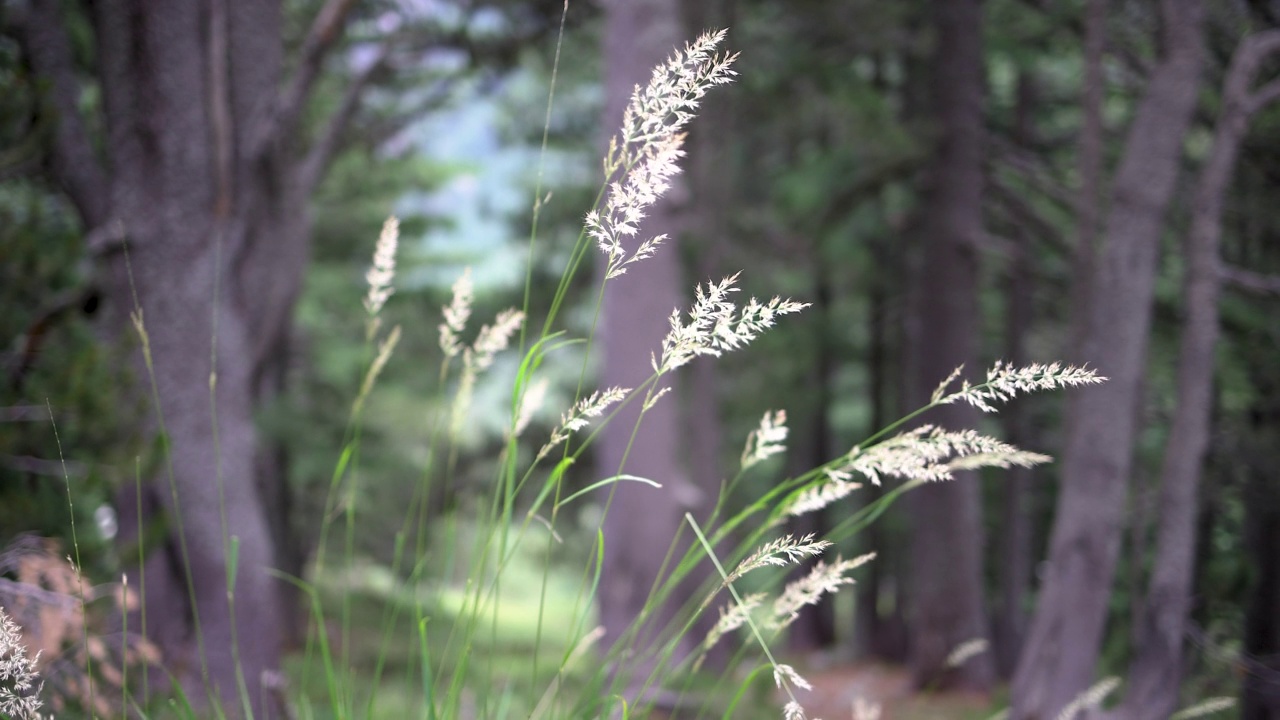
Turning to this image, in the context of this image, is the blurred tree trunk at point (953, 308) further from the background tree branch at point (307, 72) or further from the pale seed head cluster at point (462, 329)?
the pale seed head cluster at point (462, 329)

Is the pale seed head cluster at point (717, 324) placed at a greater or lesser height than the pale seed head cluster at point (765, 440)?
greater

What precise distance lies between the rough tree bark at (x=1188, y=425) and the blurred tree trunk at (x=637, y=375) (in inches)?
115

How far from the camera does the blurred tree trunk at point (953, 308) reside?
1005 centimetres

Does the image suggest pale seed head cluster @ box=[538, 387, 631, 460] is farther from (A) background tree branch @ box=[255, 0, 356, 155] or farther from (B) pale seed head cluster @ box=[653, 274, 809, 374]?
(A) background tree branch @ box=[255, 0, 356, 155]

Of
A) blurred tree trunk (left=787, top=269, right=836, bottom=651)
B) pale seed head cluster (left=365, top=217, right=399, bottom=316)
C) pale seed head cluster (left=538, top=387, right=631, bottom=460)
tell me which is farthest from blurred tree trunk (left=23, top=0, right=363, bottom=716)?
blurred tree trunk (left=787, top=269, right=836, bottom=651)

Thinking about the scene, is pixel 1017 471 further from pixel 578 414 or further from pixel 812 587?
pixel 578 414

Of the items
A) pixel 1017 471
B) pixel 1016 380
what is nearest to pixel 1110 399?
pixel 1016 380

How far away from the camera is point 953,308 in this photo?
32.9 feet

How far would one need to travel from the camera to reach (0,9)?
490cm

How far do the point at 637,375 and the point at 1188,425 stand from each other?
138 inches

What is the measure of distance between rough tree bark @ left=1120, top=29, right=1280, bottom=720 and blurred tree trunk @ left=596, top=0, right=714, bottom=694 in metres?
2.91

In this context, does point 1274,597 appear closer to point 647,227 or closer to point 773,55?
point 647,227

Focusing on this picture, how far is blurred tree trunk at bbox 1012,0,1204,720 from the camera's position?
18.1 feet

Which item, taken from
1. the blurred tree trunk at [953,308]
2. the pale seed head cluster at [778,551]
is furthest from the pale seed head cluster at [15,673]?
the blurred tree trunk at [953,308]
